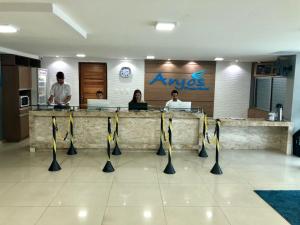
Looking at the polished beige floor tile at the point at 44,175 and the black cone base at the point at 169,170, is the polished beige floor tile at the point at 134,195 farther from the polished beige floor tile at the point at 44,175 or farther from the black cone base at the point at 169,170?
the polished beige floor tile at the point at 44,175

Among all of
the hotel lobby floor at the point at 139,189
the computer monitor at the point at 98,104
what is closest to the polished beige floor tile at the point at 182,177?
the hotel lobby floor at the point at 139,189

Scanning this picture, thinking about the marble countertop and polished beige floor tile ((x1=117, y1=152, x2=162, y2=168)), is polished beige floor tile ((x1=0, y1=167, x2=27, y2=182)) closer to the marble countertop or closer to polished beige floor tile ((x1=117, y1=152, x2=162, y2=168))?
the marble countertop

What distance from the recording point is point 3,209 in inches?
132

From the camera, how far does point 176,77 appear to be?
966cm

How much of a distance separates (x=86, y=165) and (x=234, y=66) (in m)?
6.94

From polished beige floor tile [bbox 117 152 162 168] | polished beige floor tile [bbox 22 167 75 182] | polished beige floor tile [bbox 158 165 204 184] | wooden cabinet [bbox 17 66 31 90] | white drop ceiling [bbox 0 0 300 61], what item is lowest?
polished beige floor tile [bbox 22 167 75 182]

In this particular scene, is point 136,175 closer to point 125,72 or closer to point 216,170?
point 216,170

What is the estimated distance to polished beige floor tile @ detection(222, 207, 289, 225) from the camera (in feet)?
10.4

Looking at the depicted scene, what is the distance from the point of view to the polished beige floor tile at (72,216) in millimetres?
3082

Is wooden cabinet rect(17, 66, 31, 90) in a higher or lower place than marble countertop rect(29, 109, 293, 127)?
higher

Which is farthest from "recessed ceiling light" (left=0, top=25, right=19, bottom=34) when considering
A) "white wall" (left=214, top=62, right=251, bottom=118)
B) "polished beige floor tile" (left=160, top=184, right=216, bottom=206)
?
"white wall" (left=214, top=62, right=251, bottom=118)

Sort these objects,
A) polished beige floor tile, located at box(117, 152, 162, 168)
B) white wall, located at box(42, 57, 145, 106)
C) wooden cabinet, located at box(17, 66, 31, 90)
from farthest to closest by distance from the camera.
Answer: white wall, located at box(42, 57, 145, 106) → wooden cabinet, located at box(17, 66, 31, 90) → polished beige floor tile, located at box(117, 152, 162, 168)

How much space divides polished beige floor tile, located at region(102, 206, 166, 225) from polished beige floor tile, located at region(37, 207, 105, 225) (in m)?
0.11

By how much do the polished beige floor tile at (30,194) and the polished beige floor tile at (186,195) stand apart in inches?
64.7
